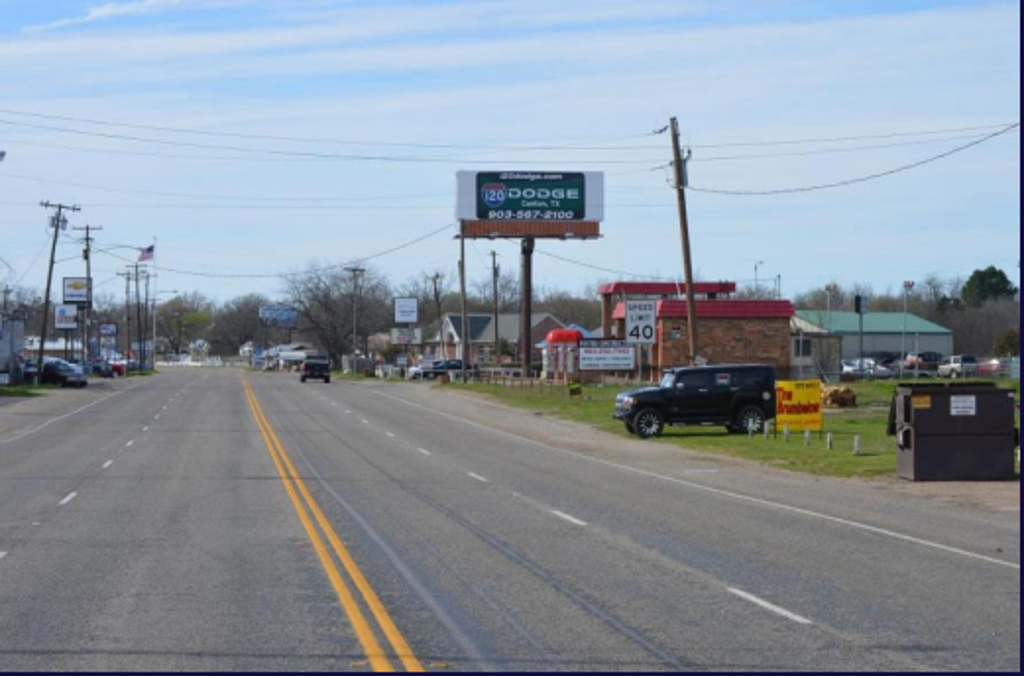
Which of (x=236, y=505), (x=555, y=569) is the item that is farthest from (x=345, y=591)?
(x=236, y=505)

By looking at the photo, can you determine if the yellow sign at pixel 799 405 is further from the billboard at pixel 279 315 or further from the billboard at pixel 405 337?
the billboard at pixel 279 315

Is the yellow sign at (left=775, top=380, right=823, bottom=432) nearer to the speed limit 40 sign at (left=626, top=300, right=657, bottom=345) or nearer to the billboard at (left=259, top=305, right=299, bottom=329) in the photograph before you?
the speed limit 40 sign at (left=626, top=300, right=657, bottom=345)

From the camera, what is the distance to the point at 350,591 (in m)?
11.6

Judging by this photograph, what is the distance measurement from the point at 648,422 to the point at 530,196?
3911 centimetres

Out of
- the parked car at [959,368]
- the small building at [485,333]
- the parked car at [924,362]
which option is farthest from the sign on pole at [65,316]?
the parked car at [959,368]

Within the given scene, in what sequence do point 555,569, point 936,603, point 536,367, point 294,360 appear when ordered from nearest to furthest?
point 936,603 < point 555,569 < point 536,367 < point 294,360

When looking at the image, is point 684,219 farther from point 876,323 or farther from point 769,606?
point 876,323

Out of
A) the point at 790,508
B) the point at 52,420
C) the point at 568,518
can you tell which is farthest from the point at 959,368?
the point at 568,518

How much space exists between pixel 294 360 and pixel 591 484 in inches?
5165

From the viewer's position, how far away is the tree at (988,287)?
453 feet

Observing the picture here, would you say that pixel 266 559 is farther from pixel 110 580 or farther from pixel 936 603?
pixel 936 603

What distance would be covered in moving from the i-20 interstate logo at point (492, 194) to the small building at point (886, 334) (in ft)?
138

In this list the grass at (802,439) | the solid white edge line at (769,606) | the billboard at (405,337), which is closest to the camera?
the solid white edge line at (769,606)

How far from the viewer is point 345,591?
38.2 ft
